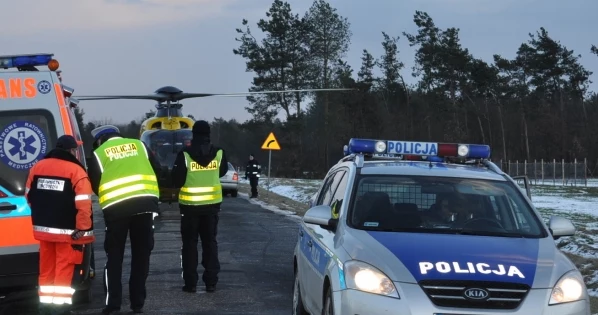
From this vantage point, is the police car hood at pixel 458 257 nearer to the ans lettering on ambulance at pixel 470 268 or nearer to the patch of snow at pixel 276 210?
the ans lettering on ambulance at pixel 470 268

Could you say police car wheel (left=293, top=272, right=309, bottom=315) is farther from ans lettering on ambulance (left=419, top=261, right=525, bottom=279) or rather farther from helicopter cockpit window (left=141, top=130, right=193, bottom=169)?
helicopter cockpit window (left=141, top=130, right=193, bottom=169)

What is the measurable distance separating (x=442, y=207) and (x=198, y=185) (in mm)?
4074

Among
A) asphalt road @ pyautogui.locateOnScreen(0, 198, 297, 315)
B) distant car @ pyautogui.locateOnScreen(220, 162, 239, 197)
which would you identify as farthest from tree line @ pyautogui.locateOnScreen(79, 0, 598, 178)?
asphalt road @ pyautogui.locateOnScreen(0, 198, 297, 315)

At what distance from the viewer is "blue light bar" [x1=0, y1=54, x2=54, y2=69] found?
928 centimetres

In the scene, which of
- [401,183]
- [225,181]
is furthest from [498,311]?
[225,181]

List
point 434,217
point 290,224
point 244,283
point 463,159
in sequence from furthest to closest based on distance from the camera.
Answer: point 290,224, point 244,283, point 463,159, point 434,217

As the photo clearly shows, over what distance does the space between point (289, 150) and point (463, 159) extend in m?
71.1

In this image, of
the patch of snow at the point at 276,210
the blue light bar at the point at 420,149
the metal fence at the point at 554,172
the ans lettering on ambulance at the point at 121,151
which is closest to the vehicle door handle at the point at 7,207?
the ans lettering on ambulance at the point at 121,151

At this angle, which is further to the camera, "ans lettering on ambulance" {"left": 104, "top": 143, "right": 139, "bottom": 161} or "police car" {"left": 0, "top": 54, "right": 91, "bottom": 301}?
"ans lettering on ambulance" {"left": 104, "top": 143, "right": 139, "bottom": 161}

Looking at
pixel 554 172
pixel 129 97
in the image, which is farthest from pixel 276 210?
pixel 554 172

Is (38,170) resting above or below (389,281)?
above

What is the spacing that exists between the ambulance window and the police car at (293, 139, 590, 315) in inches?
100

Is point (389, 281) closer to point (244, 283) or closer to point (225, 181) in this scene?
point (244, 283)

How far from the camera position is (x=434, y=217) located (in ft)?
23.8
